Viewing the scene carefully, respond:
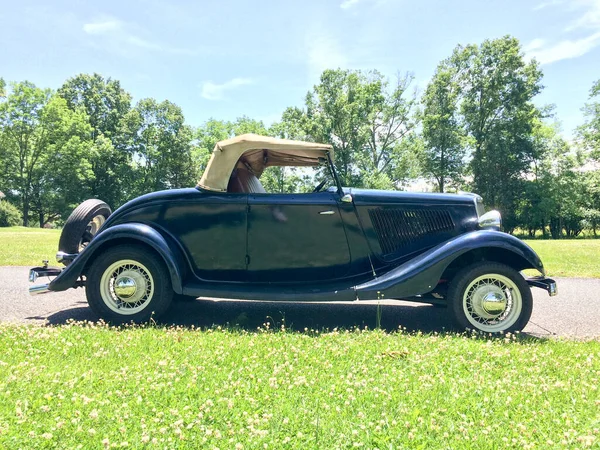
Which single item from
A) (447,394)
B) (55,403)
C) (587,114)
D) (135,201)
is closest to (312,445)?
(447,394)

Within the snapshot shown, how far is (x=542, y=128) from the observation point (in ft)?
123

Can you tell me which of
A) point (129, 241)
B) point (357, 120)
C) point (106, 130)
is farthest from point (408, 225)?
point (106, 130)

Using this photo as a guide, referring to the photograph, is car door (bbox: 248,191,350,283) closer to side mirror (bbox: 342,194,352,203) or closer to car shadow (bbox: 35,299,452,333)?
side mirror (bbox: 342,194,352,203)

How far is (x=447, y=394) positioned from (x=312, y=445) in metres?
1.06

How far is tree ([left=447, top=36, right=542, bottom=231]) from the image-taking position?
3350 cm

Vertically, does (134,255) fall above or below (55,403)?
above

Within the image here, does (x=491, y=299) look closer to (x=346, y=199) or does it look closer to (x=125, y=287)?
(x=346, y=199)

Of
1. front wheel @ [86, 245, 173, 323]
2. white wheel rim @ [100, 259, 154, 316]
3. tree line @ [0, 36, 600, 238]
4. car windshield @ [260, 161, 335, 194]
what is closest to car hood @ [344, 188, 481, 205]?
car windshield @ [260, 161, 335, 194]

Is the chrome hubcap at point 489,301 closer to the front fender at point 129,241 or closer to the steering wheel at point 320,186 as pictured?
the steering wheel at point 320,186

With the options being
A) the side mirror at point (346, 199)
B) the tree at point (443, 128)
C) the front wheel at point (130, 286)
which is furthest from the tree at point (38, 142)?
the side mirror at point (346, 199)

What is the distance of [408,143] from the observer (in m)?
35.7

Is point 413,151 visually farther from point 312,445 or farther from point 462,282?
point 312,445

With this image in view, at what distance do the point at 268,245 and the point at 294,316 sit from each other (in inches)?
40.2

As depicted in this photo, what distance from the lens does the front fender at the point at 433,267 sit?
3.81 meters
